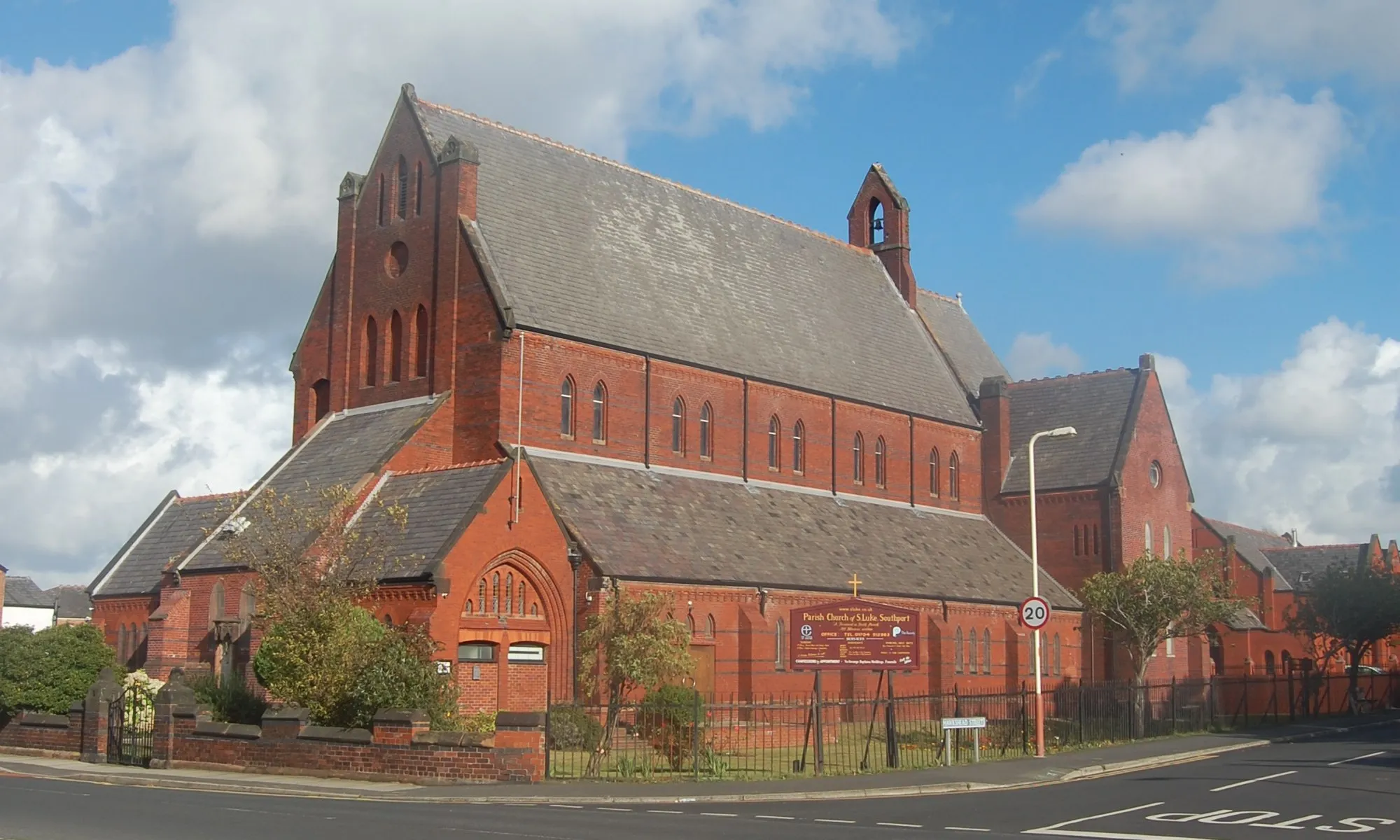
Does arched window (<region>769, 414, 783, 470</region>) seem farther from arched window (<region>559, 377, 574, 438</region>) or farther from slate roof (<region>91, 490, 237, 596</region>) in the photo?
slate roof (<region>91, 490, 237, 596</region>)

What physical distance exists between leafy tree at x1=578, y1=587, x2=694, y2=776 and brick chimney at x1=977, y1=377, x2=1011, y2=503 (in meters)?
25.5

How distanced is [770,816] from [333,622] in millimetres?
11699

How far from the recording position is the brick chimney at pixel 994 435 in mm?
57406

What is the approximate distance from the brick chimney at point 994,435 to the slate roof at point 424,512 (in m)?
26.9

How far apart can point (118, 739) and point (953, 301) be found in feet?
144

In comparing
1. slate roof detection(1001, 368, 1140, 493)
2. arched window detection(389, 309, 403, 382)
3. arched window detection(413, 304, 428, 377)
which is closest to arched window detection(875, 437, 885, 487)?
slate roof detection(1001, 368, 1140, 493)

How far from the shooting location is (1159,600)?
46719 mm

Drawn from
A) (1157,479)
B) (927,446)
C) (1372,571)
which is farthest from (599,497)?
(1372,571)

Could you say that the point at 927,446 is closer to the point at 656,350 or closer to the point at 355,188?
the point at 656,350

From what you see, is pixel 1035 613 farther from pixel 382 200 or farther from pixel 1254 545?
pixel 1254 545

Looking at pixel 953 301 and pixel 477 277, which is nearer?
pixel 477 277

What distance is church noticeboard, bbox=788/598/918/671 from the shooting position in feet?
102

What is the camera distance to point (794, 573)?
4203cm

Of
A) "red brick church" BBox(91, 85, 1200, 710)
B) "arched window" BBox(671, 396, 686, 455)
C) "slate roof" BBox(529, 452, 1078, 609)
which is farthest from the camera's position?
"arched window" BBox(671, 396, 686, 455)
